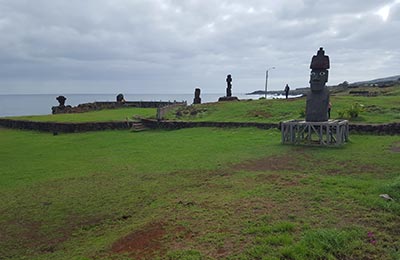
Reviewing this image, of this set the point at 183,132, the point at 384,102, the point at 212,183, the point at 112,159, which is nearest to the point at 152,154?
the point at 112,159

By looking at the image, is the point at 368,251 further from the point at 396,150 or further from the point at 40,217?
the point at 396,150

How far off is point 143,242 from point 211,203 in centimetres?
189

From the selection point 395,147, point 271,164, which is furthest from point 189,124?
point 395,147

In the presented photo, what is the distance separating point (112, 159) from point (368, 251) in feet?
32.0

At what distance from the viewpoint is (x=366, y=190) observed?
7.13 m

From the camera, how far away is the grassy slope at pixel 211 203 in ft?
16.6

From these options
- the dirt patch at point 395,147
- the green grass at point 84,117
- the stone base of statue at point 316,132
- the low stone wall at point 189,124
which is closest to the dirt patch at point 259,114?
the low stone wall at point 189,124

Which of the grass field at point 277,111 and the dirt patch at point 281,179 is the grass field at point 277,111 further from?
the dirt patch at point 281,179

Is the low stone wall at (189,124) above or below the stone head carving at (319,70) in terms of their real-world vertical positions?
below

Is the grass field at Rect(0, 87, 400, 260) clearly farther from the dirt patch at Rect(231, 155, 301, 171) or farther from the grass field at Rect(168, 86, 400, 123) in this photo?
the grass field at Rect(168, 86, 400, 123)

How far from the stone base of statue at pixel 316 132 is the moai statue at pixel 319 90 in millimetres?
591

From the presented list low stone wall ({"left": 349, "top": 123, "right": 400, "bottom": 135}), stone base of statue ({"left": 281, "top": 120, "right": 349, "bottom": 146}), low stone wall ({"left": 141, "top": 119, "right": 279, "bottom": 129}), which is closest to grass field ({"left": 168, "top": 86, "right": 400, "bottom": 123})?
low stone wall ({"left": 141, "top": 119, "right": 279, "bottom": 129})

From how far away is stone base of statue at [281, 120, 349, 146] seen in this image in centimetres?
1359

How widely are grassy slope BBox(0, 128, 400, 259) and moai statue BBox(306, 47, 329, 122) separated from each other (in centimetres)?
203
